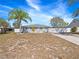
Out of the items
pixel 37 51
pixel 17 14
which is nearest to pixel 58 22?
pixel 17 14

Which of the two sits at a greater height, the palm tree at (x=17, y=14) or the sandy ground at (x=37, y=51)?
the palm tree at (x=17, y=14)

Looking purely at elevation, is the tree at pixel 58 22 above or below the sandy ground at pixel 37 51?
above

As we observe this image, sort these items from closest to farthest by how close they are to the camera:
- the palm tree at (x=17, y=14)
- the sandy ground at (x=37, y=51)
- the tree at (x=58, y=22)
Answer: the sandy ground at (x=37, y=51) < the palm tree at (x=17, y=14) < the tree at (x=58, y=22)

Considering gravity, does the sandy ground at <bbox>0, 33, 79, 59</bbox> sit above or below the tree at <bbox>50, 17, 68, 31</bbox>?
below

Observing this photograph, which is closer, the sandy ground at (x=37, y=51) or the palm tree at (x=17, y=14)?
the sandy ground at (x=37, y=51)

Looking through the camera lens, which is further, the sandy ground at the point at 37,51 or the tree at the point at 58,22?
the tree at the point at 58,22

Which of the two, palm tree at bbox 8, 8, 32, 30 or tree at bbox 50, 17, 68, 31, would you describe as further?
tree at bbox 50, 17, 68, 31

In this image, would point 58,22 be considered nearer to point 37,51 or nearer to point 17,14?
point 17,14

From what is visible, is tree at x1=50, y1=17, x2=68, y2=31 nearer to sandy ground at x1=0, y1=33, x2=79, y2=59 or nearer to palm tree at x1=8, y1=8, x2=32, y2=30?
palm tree at x1=8, y1=8, x2=32, y2=30

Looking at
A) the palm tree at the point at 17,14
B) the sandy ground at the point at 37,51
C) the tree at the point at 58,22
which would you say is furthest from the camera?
the tree at the point at 58,22

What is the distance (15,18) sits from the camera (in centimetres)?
5394

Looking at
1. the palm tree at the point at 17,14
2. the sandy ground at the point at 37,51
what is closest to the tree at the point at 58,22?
the palm tree at the point at 17,14

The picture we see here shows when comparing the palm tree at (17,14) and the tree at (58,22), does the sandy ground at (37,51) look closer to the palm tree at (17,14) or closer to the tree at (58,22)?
the palm tree at (17,14)

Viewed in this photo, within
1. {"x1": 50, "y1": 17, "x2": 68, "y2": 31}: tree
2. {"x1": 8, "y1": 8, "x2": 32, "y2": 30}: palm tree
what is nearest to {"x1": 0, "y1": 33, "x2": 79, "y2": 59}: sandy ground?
{"x1": 8, "y1": 8, "x2": 32, "y2": 30}: palm tree
